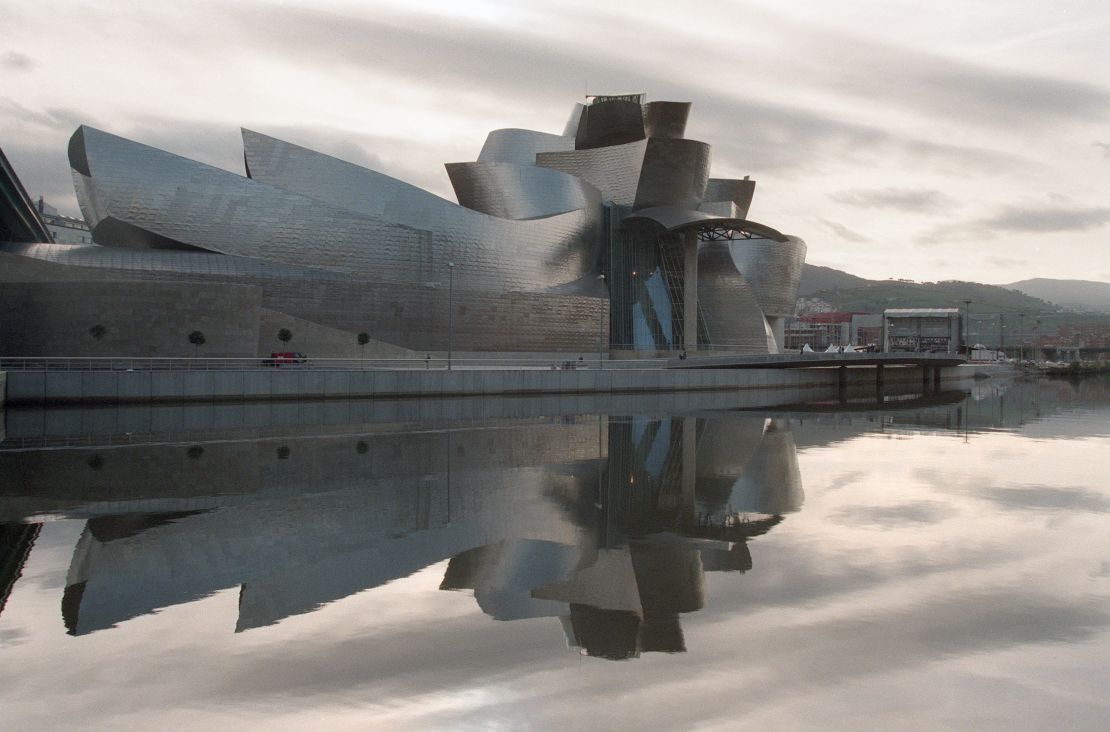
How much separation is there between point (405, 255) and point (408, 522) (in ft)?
96.7

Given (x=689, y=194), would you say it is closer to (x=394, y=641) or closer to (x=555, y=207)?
(x=555, y=207)

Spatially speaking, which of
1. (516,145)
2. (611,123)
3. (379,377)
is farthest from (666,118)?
(379,377)

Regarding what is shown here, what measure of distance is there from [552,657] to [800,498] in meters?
7.17

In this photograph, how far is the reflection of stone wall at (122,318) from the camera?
28625mm

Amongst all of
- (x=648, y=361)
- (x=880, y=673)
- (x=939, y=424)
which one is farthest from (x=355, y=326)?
(x=880, y=673)

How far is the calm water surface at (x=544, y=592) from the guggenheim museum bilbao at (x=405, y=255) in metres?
14.8

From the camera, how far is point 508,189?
44844mm

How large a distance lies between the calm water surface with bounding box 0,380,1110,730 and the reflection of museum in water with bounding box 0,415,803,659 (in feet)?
Answer: 0.16

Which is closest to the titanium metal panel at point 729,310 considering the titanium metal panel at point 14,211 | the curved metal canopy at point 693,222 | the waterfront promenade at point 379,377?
the curved metal canopy at point 693,222

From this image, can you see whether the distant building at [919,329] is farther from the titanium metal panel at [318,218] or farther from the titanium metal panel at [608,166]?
the titanium metal panel at [318,218]

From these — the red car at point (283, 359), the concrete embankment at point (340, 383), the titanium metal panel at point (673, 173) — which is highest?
the titanium metal panel at point (673, 173)

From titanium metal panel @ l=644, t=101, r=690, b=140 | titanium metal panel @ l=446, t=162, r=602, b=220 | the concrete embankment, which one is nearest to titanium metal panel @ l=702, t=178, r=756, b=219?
titanium metal panel @ l=644, t=101, r=690, b=140

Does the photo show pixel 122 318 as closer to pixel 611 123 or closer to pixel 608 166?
pixel 608 166

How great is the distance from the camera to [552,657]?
617cm
